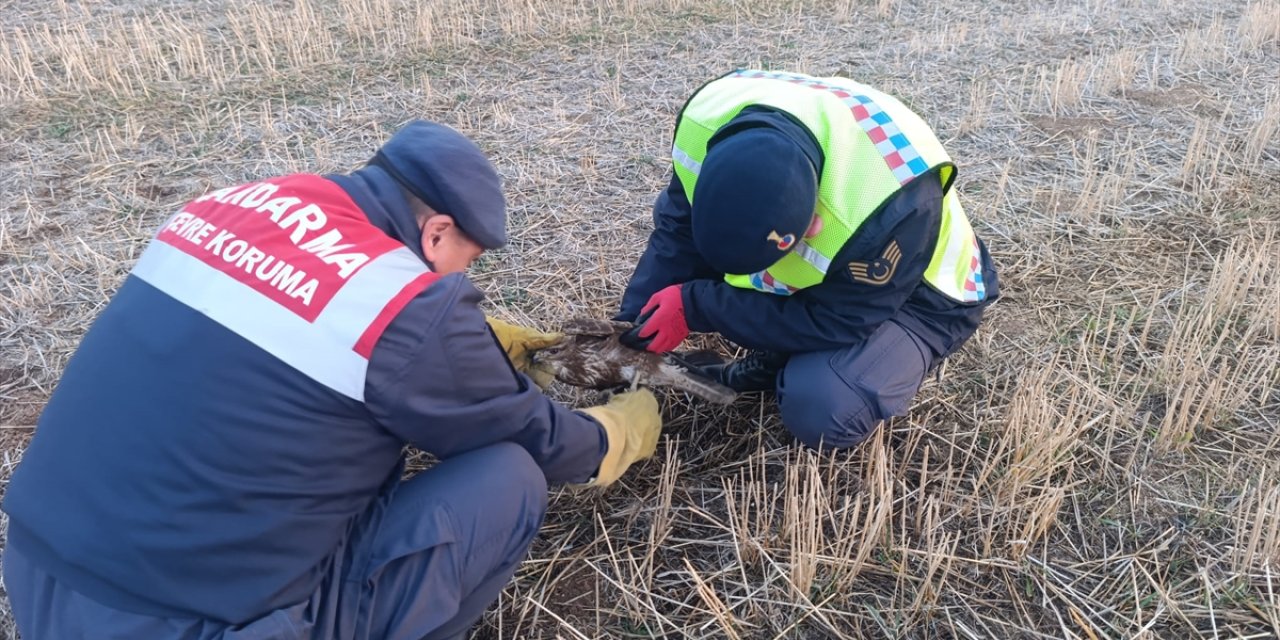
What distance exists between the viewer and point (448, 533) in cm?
173

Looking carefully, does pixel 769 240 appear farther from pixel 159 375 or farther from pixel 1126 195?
pixel 1126 195

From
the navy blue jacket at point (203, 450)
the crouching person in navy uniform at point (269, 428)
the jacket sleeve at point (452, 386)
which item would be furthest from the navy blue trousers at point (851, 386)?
the navy blue jacket at point (203, 450)

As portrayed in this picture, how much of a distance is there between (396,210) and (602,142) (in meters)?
3.13

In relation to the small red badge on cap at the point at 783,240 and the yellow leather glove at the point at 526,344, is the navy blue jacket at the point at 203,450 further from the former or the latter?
the yellow leather glove at the point at 526,344

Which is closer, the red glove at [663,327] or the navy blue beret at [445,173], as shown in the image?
the navy blue beret at [445,173]

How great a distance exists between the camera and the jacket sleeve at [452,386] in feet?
5.02

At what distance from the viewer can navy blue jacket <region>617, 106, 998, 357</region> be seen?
88.4 inches

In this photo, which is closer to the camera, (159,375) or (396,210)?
(159,375)

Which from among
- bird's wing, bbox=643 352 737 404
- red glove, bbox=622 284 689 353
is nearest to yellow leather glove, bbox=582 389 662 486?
bird's wing, bbox=643 352 737 404

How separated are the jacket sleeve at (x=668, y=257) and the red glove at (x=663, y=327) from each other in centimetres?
14


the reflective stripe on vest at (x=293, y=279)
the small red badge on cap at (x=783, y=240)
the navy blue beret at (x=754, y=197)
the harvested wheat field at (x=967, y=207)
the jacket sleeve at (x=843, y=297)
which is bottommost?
the harvested wheat field at (x=967, y=207)

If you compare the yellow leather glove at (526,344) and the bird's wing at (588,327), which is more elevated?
the bird's wing at (588,327)

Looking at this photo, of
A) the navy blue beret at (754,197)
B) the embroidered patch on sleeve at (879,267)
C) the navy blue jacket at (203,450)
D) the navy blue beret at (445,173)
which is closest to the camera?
the navy blue jacket at (203,450)

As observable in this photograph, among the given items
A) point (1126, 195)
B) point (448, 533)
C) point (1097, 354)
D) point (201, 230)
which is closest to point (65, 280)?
point (201, 230)
